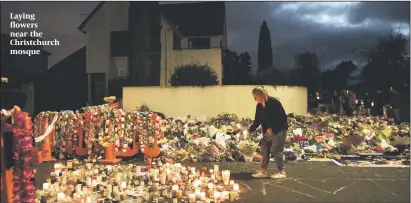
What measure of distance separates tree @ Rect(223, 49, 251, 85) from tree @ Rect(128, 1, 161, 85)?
2.75 meters

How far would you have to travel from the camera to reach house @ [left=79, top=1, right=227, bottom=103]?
14227 millimetres

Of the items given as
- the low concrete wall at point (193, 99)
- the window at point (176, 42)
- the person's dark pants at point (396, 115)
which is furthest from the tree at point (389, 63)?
the window at point (176, 42)

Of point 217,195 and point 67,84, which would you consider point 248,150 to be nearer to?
point 217,195

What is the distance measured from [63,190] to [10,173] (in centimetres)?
176

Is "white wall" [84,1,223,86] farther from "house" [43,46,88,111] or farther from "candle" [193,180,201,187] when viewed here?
"candle" [193,180,201,187]

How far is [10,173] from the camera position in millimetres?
3986

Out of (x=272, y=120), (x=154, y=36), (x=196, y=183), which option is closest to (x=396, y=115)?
(x=272, y=120)

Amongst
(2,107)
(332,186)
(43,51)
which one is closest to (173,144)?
(43,51)

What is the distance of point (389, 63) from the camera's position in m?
12.3

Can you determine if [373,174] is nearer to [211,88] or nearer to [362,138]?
[362,138]

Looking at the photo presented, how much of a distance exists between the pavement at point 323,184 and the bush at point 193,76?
5890 millimetres

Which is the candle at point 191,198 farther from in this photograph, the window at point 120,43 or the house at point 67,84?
the window at point 120,43

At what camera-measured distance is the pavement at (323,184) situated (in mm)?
5281

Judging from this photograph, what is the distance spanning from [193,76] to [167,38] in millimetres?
3663
